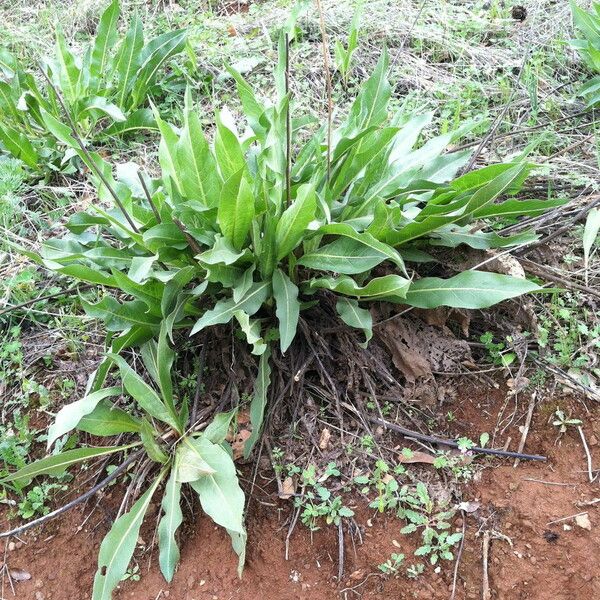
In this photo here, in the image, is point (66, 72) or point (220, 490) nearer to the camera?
point (220, 490)

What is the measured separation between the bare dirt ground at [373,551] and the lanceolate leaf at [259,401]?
0.63 feet

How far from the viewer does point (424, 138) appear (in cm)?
286

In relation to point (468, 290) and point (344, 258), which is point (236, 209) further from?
point (468, 290)

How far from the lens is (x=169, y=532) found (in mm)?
1816

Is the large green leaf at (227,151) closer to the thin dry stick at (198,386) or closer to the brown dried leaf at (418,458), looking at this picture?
the thin dry stick at (198,386)

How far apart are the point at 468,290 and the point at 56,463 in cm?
144

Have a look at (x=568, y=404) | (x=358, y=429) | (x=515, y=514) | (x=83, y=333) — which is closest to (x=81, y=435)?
(x=83, y=333)

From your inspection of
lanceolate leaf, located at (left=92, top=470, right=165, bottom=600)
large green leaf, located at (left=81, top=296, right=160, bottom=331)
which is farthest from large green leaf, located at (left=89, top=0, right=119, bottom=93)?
lanceolate leaf, located at (left=92, top=470, right=165, bottom=600)

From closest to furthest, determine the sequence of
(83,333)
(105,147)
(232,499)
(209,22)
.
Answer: (232,499) → (83,333) → (105,147) → (209,22)

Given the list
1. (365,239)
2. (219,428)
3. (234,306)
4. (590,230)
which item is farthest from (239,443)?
(590,230)

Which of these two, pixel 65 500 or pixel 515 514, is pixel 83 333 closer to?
pixel 65 500

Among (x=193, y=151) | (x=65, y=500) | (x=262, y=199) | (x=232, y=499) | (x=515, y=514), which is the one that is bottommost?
(x=515, y=514)

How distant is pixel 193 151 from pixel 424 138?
1281 mm

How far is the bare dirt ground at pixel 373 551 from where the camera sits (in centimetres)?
181
